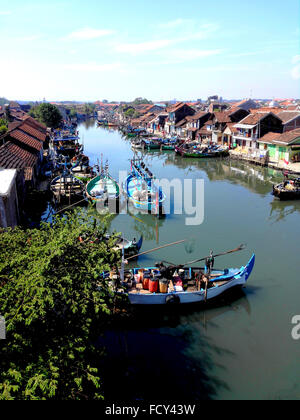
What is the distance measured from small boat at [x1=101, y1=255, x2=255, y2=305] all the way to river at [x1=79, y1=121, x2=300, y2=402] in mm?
651

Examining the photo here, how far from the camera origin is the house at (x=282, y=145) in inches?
1398

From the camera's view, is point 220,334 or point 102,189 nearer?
point 220,334

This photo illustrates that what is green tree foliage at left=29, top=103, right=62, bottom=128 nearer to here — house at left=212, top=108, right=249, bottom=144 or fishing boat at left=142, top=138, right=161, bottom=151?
fishing boat at left=142, top=138, right=161, bottom=151

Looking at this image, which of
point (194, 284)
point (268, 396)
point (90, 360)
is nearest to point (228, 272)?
point (194, 284)

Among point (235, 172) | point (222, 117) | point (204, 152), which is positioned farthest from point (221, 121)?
point (235, 172)

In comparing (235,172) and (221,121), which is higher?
(221,121)

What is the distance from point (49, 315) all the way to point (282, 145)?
36188 millimetres

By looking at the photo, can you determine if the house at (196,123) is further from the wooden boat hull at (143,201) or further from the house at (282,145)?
the wooden boat hull at (143,201)

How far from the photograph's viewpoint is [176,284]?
490 inches

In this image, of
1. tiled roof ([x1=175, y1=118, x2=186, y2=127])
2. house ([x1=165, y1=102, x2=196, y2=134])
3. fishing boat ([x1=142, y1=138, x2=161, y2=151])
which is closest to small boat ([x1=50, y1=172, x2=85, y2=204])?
fishing boat ([x1=142, y1=138, x2=161, y2=151])

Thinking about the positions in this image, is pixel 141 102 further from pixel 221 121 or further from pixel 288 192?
pixel 288 192

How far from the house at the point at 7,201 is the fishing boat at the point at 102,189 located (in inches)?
293

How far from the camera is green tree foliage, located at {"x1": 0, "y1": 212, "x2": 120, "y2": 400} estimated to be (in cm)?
562
